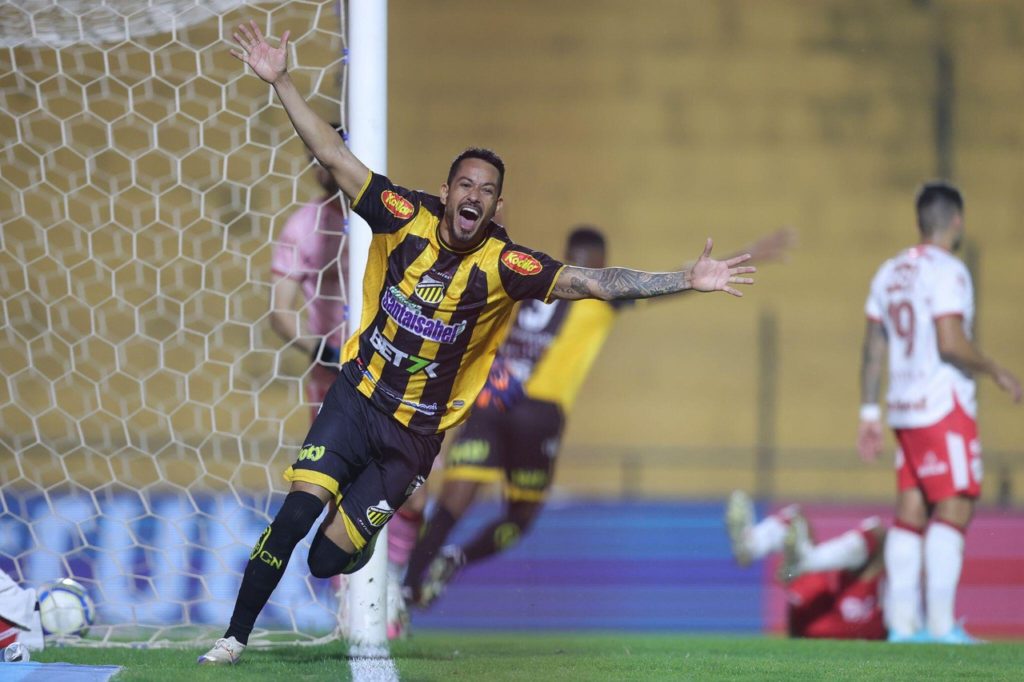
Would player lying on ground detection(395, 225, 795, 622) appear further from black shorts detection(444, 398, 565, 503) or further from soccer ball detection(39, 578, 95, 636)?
soccer ball detection(39, 578, 95, 636)

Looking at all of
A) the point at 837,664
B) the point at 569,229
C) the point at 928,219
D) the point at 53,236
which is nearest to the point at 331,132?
the point at 837,664

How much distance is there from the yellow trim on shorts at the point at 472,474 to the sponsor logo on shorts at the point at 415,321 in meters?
2.73

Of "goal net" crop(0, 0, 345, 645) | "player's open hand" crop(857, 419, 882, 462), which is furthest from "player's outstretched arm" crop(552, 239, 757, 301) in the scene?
"player's open hand" crop(857, 419, 882, 462)

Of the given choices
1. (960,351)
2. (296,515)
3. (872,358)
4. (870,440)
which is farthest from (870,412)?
(296,515)

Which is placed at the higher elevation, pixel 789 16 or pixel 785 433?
pixel 789 16

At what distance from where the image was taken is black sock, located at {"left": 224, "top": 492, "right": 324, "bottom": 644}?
157 inches

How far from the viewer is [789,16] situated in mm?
11188

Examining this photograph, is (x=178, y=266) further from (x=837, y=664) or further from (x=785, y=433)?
(x=837, y=664)

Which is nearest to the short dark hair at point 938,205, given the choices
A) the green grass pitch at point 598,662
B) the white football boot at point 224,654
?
the green grass pitch at point 598,662

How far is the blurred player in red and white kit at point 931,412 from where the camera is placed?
21.0ft

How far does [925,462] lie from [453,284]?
10.7 feet

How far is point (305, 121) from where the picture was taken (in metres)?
4.07

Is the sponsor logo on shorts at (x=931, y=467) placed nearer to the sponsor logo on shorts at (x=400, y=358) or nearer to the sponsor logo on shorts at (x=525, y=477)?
the sponsor logo on shorts at (x=525, y=477)

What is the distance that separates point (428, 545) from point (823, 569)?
2.21m
